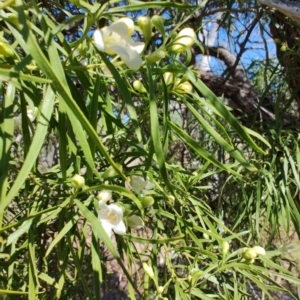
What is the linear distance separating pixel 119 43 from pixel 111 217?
243 millimetres

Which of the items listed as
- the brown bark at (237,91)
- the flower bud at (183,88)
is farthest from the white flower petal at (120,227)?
the brown bark at (237,91)

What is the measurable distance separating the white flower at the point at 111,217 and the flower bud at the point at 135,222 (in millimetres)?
58

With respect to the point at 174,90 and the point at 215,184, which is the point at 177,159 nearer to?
the point at 215,184

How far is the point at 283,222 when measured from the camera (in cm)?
112

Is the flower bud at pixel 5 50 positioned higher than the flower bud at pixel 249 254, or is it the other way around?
the flower bud at pixel 5 50

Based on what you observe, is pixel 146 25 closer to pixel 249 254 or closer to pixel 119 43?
pixel 119 43

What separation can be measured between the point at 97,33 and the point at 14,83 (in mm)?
90

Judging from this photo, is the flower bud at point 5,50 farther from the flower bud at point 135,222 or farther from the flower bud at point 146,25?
the flower bud at point 135,222

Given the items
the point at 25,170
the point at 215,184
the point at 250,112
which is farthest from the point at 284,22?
the point at 25,170

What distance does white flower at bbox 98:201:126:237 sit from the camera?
1.82 feet

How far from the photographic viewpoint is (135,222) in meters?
0.62

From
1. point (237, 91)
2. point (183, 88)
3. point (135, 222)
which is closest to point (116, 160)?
point (135, 222)

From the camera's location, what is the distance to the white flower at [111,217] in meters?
0.55

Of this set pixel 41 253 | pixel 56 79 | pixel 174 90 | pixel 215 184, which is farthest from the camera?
pixel 215 184
